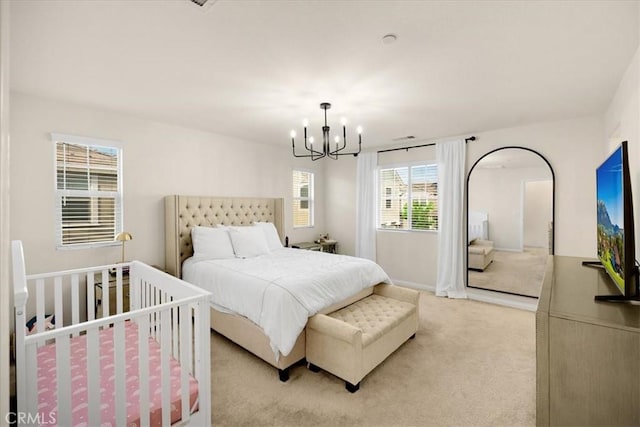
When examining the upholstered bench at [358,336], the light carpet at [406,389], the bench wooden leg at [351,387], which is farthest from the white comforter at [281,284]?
the bench wooden leg at [351,387]

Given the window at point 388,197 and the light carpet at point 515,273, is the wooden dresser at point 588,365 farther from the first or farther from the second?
the window at point 388,197

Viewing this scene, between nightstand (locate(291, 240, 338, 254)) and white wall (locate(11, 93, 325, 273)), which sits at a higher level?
white wall (locate(11, 93, 325, 273))

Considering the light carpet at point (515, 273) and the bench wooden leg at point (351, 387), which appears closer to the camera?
the bench wooden leg at point (351, 387)

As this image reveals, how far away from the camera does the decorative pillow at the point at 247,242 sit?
149 inches

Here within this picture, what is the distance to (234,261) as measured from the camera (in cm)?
341

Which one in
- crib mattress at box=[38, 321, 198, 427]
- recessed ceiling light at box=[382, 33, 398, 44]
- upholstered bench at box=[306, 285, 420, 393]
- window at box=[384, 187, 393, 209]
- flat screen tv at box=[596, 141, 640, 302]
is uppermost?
recessed ceiling light at box=[382, 33, 398, 44]

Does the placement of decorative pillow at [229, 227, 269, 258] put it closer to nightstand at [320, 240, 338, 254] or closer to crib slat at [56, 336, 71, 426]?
nightstand at [320, 240, 338, 254]

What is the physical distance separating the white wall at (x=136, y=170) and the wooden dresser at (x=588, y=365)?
3.96 meters

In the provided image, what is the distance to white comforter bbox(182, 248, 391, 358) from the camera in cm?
234

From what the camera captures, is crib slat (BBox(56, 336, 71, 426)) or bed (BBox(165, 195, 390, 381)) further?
bed (BBox(165, 195, 390, 381))

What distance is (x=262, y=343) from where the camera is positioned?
251cm

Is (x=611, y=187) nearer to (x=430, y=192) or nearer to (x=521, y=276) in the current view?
(x=521, y=276)

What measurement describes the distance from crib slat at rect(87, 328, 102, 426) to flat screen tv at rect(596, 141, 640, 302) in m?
2.28

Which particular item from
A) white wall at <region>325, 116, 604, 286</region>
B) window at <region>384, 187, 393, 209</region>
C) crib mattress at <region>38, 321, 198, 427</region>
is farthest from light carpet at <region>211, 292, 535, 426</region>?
window at <region>384, 187, 393, 209</region>
